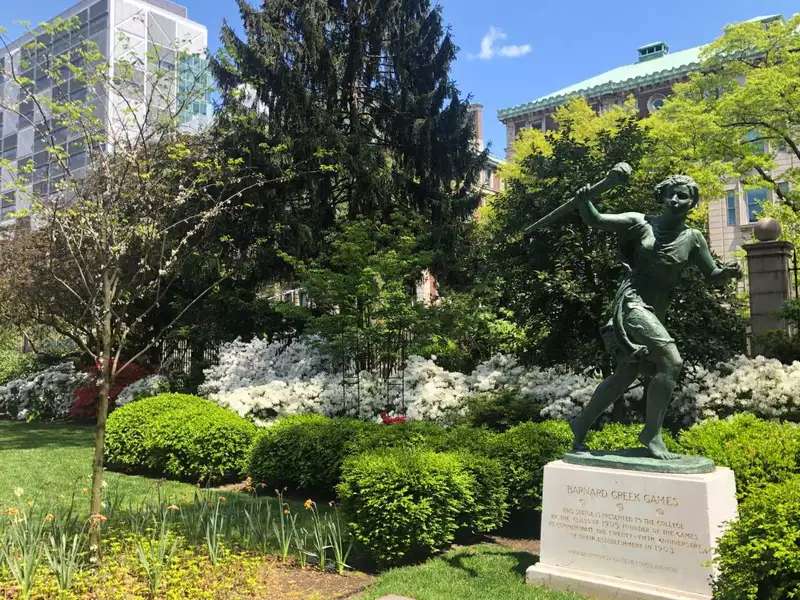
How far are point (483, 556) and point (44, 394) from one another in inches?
757

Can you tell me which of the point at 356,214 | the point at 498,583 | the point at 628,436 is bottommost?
the point at 498,583

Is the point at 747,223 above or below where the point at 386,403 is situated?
above

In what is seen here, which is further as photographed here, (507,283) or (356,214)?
(356,214)

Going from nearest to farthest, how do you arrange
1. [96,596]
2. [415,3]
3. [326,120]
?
[96,596], [326,120], [415,3]

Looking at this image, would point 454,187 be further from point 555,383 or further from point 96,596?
point 96,596

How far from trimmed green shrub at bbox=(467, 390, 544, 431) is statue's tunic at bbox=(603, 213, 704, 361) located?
591 centimetres

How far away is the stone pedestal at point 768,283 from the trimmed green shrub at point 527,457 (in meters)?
7.73

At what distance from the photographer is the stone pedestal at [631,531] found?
4.92 meters

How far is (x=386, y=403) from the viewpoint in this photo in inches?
533

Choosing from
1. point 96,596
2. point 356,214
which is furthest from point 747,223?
point 96,596

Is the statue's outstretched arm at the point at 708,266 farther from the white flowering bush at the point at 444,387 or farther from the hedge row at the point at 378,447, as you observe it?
the white flowering bush at the point at 444,387

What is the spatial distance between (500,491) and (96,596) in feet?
13.5

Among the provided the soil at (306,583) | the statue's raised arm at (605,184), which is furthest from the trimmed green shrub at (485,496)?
the statue's raised arm at (605,184)

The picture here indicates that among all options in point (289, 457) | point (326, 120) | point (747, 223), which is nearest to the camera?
point (289, 457)
